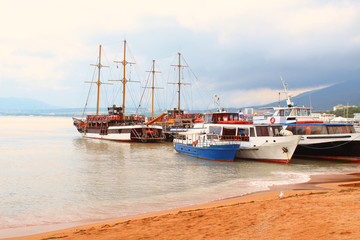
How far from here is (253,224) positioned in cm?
928

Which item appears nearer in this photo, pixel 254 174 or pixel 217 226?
pixel 217 226

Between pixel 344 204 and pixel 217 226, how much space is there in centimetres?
508

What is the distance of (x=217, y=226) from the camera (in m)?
9.30

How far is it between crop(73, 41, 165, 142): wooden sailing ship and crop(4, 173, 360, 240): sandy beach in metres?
43.5

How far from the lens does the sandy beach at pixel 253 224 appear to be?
8188 mm

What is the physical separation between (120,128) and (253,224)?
166 ft

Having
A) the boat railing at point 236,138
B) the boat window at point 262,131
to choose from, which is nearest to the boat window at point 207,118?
the boat railing at point 236,138

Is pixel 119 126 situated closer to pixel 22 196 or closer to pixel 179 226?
pixel 22 196

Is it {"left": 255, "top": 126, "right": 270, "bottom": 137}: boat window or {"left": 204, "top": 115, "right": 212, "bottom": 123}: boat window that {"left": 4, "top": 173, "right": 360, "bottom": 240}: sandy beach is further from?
{"left": 204, "top": 115, "right": 212, "bottom": 123}: boat window

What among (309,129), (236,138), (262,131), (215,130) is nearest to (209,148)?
(236,138)

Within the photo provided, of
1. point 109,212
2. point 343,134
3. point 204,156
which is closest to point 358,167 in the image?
point 343,134

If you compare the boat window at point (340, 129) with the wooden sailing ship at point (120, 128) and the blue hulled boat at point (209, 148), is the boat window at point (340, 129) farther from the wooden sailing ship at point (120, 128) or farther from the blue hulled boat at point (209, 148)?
the wooden sailing ship at point (120, 128)

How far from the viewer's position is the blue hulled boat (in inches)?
1088

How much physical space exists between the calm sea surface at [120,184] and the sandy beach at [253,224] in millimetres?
2749
